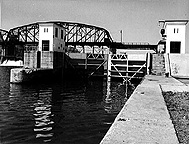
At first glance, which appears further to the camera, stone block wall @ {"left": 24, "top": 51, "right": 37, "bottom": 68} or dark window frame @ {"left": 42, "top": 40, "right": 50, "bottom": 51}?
dark window frame @ {"left": 42, "top": 40, "right": 50, "bottom": 51}

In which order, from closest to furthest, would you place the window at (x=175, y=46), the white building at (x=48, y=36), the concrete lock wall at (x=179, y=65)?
the concrete lock wall at (x=179, y=65)
the window at (x=175, y=46)
the white building at (x=48, y=36)

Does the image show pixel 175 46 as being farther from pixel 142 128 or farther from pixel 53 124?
pixel 142 128

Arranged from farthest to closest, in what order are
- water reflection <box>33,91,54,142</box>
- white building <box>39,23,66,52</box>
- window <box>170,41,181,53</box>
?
white building <box>39,23,66,52</box> → window <box>170,41,181,53</box> → water reflection <box>33,91,54,142</box>

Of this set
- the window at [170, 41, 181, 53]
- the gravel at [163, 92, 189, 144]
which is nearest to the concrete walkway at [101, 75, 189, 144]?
the gravel at [163, 92, 189, 144]

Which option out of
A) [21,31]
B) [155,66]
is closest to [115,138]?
[155,66]

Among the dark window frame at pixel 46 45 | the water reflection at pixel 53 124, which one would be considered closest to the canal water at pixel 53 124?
the water reflection at pixel 53 124

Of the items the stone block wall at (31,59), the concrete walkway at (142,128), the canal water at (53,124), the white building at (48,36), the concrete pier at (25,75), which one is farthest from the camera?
the white building at (48,36)

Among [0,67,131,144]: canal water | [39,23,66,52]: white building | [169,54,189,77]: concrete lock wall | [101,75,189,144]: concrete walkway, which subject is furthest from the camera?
[39,23,66,52]: white building

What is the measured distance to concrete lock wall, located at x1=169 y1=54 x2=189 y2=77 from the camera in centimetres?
2752

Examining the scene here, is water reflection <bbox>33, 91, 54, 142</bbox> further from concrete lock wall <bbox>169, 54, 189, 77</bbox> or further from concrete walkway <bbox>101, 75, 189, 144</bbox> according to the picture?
concrete lock wall <bbox>169, 54, 189, 77</bbox>

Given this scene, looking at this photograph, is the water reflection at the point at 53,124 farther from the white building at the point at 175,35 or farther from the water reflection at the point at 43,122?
the white building at the point at 175,35

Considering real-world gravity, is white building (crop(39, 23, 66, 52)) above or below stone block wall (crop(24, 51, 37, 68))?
above

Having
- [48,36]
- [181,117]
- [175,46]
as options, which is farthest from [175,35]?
[181,117]

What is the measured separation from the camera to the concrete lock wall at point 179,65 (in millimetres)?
27516
